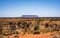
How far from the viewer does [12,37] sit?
15680 mm

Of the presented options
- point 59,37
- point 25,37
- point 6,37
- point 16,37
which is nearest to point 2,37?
point 6,37

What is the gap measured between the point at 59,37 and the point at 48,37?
1.46 metres

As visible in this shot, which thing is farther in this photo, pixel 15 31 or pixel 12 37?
pixel 15 31

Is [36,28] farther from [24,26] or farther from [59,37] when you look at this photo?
[59,37]

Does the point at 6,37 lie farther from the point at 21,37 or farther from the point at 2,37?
the point at 21,37

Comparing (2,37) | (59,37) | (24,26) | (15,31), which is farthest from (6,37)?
(24,26)

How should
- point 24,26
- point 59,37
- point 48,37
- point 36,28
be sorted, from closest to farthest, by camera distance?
point 59,37
point 48,37
point 36,28
point 24,26

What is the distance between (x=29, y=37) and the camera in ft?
51.9

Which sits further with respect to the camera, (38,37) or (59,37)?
(38,37)

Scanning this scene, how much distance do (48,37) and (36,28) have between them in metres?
5.25

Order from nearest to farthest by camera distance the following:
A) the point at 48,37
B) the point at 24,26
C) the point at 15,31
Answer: the point at 48,37 < the point at 15,31 < the point at 24,26

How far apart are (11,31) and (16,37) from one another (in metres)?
3.39

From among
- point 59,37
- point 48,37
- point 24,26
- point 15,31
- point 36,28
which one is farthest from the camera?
point 24,26

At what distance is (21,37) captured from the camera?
15.7m
